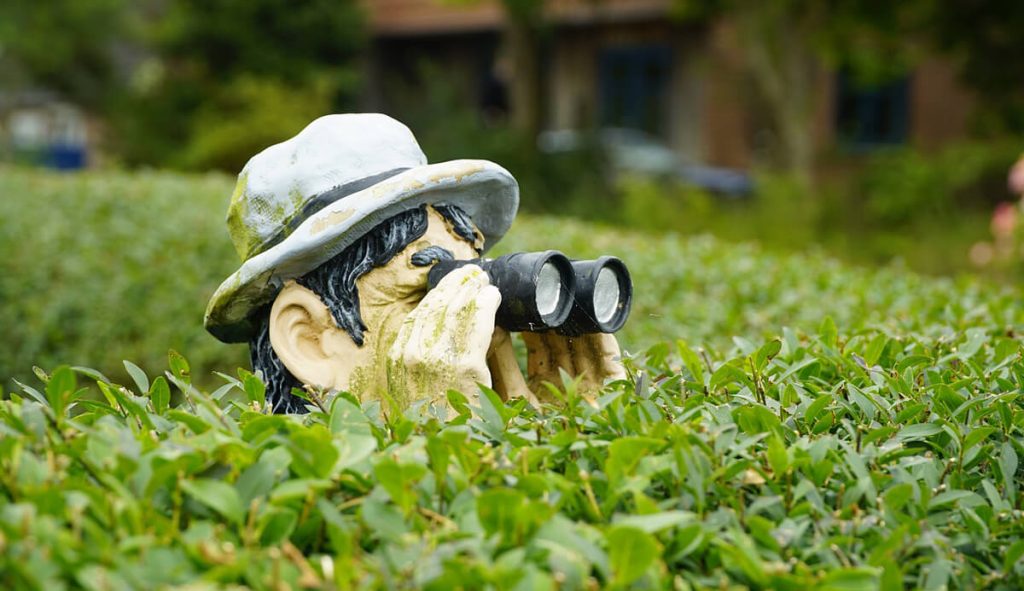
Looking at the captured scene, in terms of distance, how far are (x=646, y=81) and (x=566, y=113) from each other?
176 cm

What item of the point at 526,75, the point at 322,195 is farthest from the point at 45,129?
the point at 322,195

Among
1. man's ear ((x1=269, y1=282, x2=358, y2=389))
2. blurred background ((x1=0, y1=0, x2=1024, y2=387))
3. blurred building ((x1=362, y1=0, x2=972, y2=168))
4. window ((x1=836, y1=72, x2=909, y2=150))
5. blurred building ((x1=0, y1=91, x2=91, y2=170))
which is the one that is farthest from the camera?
blurred building ((x1=0, y1=91, x2=91, y2=170))

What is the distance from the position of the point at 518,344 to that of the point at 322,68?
16389 mm

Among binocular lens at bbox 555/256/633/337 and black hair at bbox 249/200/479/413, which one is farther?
black hair at bbox 249/200/479/413

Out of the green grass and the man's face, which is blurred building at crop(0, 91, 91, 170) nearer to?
the man's face

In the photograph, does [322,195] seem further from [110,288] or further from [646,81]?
[646,81]

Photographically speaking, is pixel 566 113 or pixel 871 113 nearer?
pixel 871 113

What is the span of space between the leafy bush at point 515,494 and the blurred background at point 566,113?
3937 millimetres

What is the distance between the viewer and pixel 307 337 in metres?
2.51

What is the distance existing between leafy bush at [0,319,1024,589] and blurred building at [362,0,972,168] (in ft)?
48.4

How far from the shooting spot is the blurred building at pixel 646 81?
18234 millimetres

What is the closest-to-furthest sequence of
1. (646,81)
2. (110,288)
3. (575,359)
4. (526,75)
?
(575,359) → (110,288) → (526,75) → (646,81)

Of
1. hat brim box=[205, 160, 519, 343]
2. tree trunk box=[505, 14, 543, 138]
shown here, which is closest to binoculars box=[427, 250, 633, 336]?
hat brim box=[205, 160, 519, 343]

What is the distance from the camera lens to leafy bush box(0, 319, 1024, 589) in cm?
148
